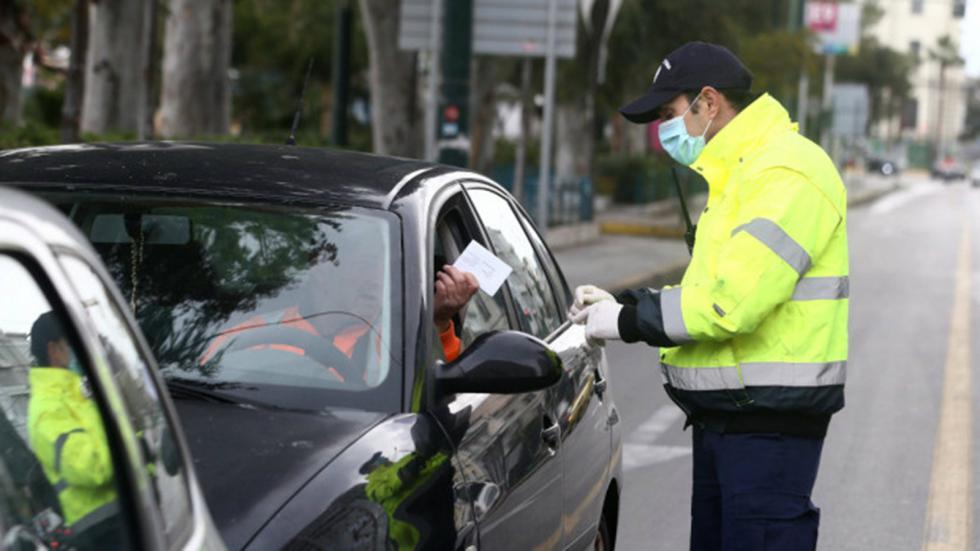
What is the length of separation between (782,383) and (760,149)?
0.56m

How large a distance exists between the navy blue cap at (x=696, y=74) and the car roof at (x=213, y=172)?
66 centimetres

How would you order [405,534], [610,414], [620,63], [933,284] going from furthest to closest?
[620,63]
[933,284]
[610,414]
[405,534]

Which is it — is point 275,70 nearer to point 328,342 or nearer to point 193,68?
point 193,68

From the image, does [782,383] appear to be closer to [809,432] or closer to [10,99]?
[809,432]

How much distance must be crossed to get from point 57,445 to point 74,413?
45 mm

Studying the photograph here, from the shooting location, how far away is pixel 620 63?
37594 millimetres

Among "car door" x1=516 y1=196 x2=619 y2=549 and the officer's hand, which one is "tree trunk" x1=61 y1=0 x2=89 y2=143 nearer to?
"car door" x1=516 y1=196 x2=619 y2=549

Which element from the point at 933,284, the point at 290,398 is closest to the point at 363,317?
the point at 290,398

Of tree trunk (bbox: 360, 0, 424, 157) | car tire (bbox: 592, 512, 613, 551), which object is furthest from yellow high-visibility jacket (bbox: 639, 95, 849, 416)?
tree trunk (bbox: 360, 0, 424, 157)

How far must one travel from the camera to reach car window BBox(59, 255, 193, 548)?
7.48ft

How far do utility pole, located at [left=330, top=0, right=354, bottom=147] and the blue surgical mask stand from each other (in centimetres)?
1882

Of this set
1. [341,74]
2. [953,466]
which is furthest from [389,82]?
[953,466]

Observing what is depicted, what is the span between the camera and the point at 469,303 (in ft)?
16.0

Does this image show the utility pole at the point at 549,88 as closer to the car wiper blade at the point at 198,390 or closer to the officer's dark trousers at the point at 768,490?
the officer's dark trousers at the point at 768,490
